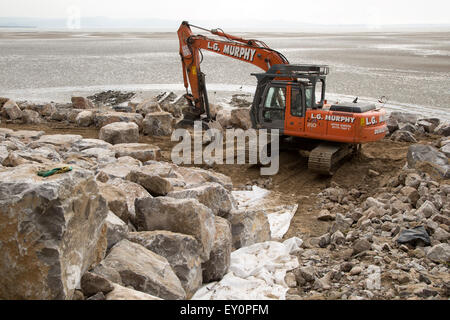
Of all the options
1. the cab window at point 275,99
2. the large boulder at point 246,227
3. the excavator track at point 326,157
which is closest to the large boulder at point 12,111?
the cab window at point 275,99

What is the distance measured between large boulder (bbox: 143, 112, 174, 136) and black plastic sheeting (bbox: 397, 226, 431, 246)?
896cm

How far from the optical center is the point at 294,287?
5215 millimetres

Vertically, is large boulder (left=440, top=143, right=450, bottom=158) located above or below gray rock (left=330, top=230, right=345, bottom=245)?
above

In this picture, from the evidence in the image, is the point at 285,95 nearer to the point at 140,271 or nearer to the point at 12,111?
the point at 140,271

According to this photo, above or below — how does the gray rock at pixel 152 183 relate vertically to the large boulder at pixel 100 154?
above

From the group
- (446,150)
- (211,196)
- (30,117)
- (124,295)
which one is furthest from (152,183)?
(30,117)

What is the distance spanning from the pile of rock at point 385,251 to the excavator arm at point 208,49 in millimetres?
4249

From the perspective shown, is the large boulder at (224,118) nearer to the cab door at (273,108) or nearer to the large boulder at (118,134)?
the large boulder at (118,134)

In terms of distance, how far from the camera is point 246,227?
20.5 ft

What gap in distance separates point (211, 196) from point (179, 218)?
0.95m

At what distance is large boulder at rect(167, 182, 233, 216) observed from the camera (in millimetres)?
5992

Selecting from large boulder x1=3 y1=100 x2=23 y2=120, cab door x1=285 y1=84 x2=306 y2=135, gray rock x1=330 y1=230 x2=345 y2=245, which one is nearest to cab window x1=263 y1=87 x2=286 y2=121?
cab door x1=285 y1=84 x2=306 y2=135

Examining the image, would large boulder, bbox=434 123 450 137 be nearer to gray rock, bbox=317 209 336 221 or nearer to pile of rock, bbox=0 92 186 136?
gray rock, bbox=317 209 336 221

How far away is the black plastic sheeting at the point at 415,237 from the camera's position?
5.97 m
